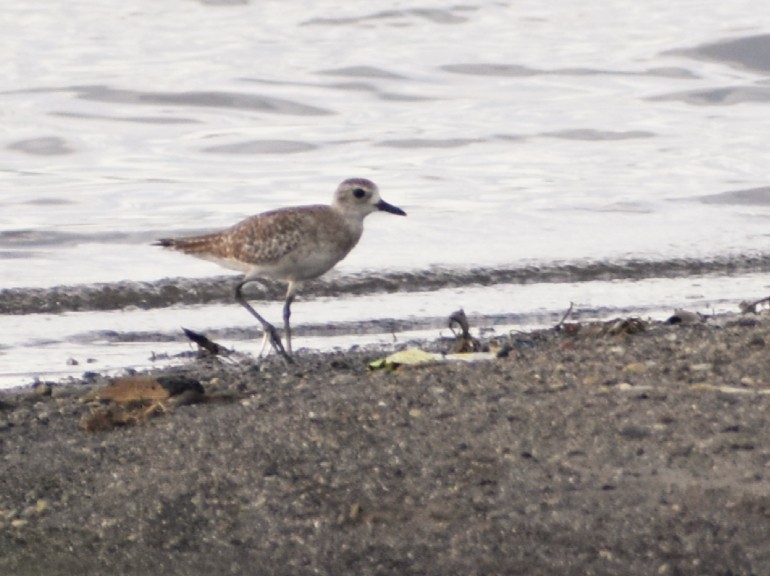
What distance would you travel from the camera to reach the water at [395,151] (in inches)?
376

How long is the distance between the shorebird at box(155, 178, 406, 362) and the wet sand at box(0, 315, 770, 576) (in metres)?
2.23

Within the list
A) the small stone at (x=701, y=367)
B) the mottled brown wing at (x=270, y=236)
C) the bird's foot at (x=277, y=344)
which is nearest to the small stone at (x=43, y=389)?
the bird's foot at (x=277, y=344)

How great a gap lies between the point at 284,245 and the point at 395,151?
6312mm

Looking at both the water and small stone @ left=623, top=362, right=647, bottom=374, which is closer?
small stone @ left=623, top=362, right=647, bottom=374

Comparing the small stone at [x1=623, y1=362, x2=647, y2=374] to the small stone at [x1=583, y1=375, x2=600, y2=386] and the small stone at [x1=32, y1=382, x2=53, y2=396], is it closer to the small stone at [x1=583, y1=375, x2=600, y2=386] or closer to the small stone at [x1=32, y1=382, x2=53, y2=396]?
the small stone at [x1=583, y1=375, x2=600, y2=386]

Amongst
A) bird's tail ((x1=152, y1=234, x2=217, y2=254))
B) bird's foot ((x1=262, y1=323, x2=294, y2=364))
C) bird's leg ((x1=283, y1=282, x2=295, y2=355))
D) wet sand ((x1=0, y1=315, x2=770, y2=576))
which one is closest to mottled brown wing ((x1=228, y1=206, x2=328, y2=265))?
bird's tail ((x1=152, y1=234, x2=217, y2=254))

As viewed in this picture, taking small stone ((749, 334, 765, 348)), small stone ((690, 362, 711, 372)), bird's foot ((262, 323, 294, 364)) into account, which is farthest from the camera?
bird's foot ((262, 323, 294, 364))

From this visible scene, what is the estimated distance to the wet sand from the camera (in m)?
4.24

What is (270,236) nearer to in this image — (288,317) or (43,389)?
(288,317)

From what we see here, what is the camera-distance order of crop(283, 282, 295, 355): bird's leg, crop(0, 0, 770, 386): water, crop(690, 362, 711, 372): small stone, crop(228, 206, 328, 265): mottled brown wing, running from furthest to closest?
1. crop(0, 0, 770, 386): water
2. crop(228, 206, 328, 265): mottled brown wing
3. crop(283, 282, 295, 355): bird's leg
4. crop(690, 362, 711, 372): small stone

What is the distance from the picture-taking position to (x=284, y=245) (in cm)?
798

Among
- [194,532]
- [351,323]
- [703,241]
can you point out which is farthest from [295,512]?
[703,241]

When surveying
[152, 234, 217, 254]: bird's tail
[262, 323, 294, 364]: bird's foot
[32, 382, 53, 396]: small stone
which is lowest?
[262, 323, 294, 364]: bird's foot

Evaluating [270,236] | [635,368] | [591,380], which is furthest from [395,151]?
[591,380]
